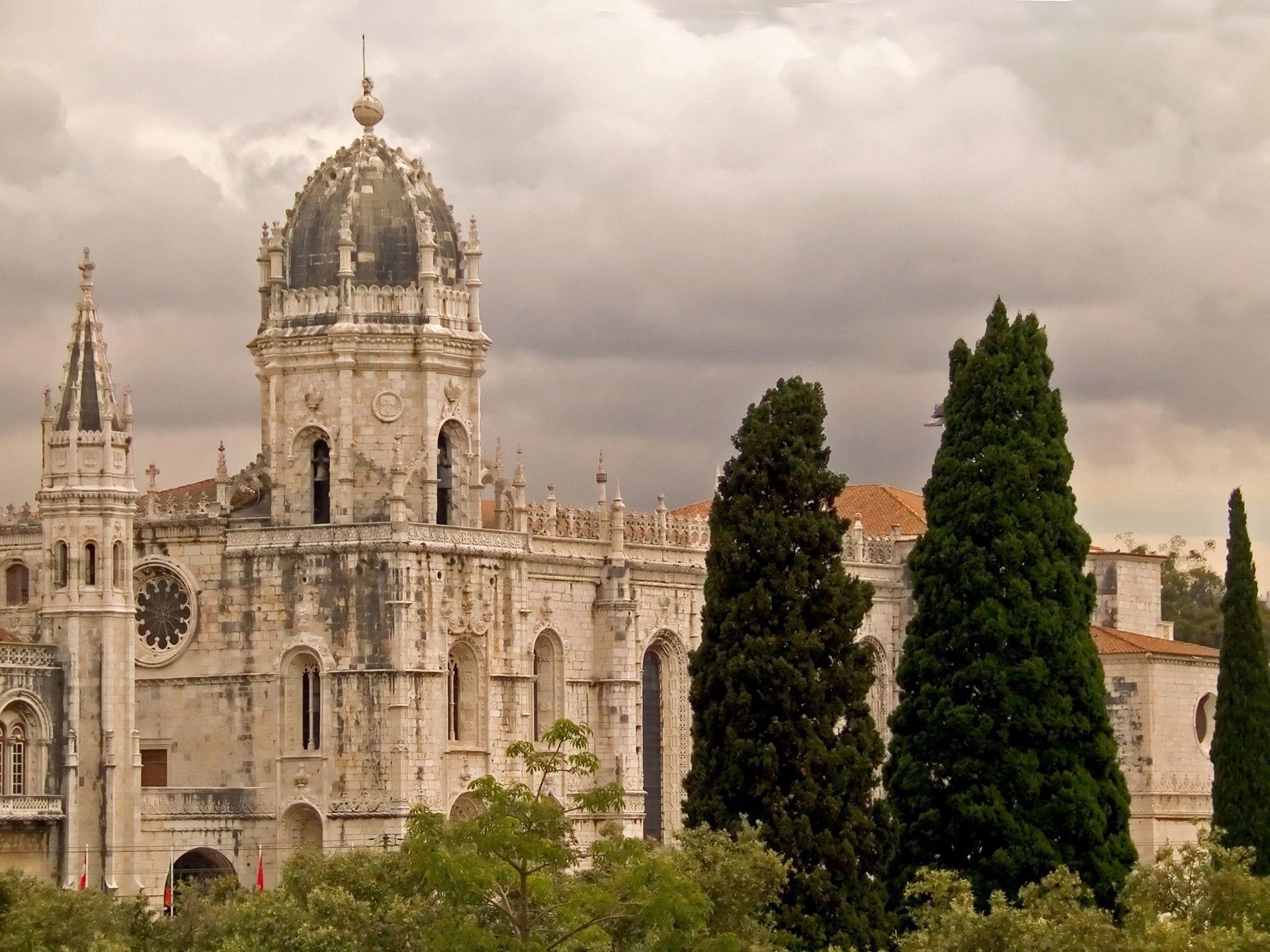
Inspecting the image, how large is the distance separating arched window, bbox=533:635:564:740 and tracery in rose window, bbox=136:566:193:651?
8877 millimetres

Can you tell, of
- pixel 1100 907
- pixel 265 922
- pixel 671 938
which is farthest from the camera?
pixel 1100 907

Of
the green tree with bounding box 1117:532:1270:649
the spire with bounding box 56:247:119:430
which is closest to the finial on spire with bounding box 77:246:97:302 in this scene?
the spire with bounding box 56:247:119:430

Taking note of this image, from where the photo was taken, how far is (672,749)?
285 ft

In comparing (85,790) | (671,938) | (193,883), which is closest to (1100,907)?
(671,938)

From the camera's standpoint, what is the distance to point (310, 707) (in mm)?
76750

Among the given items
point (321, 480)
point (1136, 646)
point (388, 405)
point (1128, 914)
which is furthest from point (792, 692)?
point (1136, 646)

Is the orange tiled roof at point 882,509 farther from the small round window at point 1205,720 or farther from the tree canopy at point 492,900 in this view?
the tree canopy at point 492,900

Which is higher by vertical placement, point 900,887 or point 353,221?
point 353,221

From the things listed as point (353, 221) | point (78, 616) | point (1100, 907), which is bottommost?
point (1100, 907)

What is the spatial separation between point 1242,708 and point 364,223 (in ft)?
75.3

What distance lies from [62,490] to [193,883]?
11.9m

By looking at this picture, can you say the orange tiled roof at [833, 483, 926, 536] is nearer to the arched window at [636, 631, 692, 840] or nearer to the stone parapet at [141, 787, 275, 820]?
the arched window at [636, 631, 692, 840]

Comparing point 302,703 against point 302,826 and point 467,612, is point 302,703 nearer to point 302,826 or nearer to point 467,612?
point 302,826

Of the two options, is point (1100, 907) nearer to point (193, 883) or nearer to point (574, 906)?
point (574, 906)
